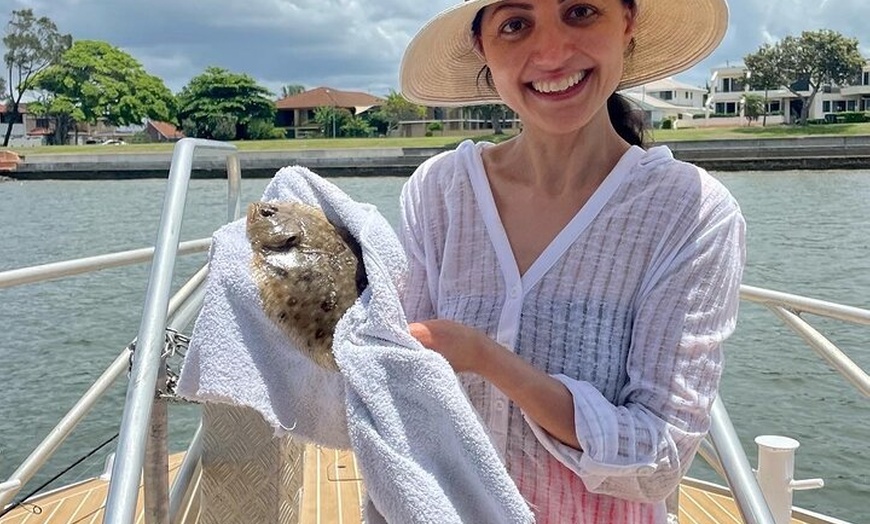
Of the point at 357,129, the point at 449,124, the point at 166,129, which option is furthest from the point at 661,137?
the point at 166,129

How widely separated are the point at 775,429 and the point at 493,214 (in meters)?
6.67

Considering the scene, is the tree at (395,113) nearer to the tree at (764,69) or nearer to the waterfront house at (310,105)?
the waterfront house at (310,105)

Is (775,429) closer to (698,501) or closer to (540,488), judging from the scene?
(698,501)

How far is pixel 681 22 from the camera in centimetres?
150

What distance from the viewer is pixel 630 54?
155cm

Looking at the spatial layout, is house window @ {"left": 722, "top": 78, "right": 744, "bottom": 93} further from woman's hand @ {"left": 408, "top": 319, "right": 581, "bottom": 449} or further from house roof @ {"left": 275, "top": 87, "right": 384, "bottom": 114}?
woman's hand @ {"left": 408, "top": 319, "right": 581, "bottom": 449}

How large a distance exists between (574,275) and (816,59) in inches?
1882

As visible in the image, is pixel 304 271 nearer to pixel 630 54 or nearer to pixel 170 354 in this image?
pixel 170 354

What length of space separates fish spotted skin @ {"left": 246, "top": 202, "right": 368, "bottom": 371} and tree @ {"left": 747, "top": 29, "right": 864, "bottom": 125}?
45421 mm

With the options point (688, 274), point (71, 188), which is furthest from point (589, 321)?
point (71, 188)

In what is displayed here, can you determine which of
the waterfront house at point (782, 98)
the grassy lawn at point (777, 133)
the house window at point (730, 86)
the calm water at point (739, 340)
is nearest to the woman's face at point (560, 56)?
the calm water at point (739, 340)

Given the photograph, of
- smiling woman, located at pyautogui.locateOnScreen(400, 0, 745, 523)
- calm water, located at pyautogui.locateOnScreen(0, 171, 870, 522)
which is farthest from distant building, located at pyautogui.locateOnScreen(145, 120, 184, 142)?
smiling woman, located at pyautogui.locateOnScreen(400, 0, 745, 523)

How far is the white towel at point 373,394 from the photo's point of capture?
0.97m

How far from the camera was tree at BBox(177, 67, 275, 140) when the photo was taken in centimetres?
5078
